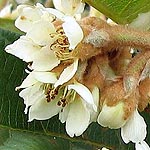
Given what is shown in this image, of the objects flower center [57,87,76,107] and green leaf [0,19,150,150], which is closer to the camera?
flower center [57,87,76,107]

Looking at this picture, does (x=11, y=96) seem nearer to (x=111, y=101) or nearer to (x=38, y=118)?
(x=38, y=118)

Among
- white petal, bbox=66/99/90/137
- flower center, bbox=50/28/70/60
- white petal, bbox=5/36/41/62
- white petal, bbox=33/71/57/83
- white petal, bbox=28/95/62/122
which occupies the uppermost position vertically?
flower center, bbox=50/28/70/60

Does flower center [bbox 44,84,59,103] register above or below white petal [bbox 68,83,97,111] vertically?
below

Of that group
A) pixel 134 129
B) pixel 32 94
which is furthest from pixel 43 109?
pixel 134 129

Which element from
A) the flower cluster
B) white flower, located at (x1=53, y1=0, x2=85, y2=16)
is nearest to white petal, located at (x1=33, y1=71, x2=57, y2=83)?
the flower cluster

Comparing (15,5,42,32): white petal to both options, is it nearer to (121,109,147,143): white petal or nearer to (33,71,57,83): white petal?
(33,71,57,83): white petal

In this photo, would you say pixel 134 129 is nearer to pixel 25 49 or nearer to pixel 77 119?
pixel 77 119

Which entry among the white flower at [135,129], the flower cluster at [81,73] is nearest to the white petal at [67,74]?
the flower cluster at [81,73]
